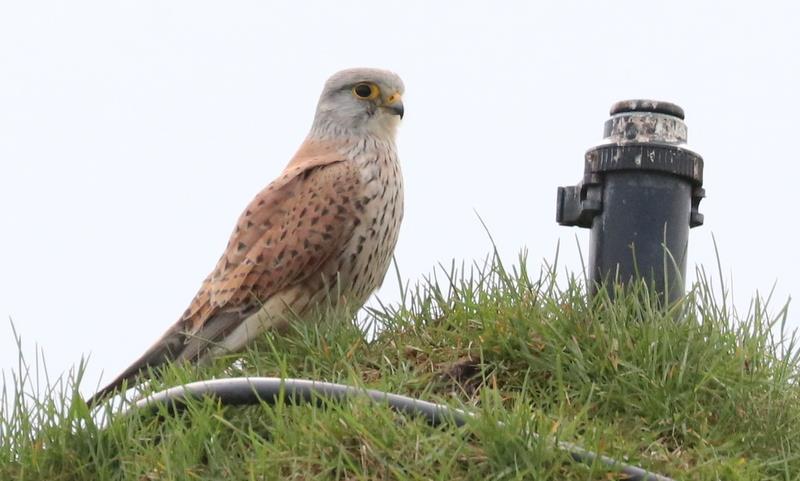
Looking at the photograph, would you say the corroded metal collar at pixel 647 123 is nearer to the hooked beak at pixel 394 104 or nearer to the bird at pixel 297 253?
the bird at pixel 297 253

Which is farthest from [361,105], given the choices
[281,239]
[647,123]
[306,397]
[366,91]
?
[306,397]

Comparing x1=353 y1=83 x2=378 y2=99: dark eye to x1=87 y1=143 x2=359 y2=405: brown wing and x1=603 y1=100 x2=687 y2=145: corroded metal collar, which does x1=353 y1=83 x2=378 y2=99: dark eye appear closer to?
x1=87 y1=143 x2=359 y2=405: brown wing

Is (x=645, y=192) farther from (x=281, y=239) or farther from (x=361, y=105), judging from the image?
(x=361, y=105)

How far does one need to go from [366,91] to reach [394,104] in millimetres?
162

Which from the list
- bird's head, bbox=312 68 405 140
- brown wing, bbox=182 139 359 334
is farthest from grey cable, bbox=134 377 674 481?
bird's head, bbox=312 68 405 140

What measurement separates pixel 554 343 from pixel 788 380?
2.36 feet

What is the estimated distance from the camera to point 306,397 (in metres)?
3.79

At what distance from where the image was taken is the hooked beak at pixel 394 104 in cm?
620

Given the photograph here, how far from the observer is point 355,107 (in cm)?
625

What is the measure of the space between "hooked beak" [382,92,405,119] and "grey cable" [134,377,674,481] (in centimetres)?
256

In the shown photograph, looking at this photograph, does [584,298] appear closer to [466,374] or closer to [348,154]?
[466,374]

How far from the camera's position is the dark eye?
6.27 meters

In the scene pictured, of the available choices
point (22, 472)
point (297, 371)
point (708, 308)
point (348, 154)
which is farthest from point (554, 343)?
point (348, 154)

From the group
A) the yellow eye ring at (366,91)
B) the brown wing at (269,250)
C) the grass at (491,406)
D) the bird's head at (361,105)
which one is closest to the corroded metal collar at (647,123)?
the grass at (491,406)
